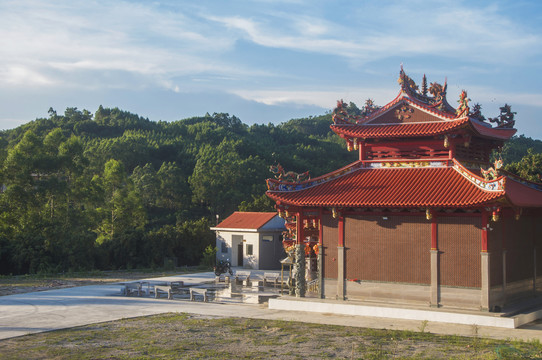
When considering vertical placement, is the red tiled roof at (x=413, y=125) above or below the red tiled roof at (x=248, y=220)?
above

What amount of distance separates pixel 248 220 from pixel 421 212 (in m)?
21.4

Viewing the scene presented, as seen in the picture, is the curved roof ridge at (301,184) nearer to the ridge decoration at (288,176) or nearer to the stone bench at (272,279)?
the ridge decoration at (288,176)

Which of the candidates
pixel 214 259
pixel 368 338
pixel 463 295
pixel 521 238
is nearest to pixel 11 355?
pixel 368 338

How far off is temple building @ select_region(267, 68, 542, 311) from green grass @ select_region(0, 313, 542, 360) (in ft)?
11.5

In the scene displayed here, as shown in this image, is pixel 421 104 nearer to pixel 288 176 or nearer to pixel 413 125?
pixel 413 125

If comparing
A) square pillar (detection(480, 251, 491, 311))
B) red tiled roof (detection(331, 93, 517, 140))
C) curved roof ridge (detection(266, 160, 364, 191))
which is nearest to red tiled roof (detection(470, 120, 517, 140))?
red tiled roof (detection(331, 93, 517, 140))

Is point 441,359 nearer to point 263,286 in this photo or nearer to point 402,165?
point 402,165

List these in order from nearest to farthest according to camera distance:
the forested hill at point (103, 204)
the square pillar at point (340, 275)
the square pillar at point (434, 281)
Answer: the square pillar at point (434, 281) → the square pillar at point (340, 275) → the forested hill at point (103, 204)

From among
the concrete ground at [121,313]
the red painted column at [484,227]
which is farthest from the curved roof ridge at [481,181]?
the concrete ground at [121,313]

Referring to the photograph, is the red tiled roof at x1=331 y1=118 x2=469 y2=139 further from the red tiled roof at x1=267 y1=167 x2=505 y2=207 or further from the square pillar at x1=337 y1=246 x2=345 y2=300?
the square pillar at x1=337 y1=246 x2=345 y2=300

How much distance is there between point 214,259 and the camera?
42000mm

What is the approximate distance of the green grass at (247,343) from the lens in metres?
14.3

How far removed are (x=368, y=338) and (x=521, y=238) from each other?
9.13 m

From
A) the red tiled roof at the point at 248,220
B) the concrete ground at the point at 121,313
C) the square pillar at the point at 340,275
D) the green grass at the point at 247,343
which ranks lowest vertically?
the concrete ground at the point at 121,313
